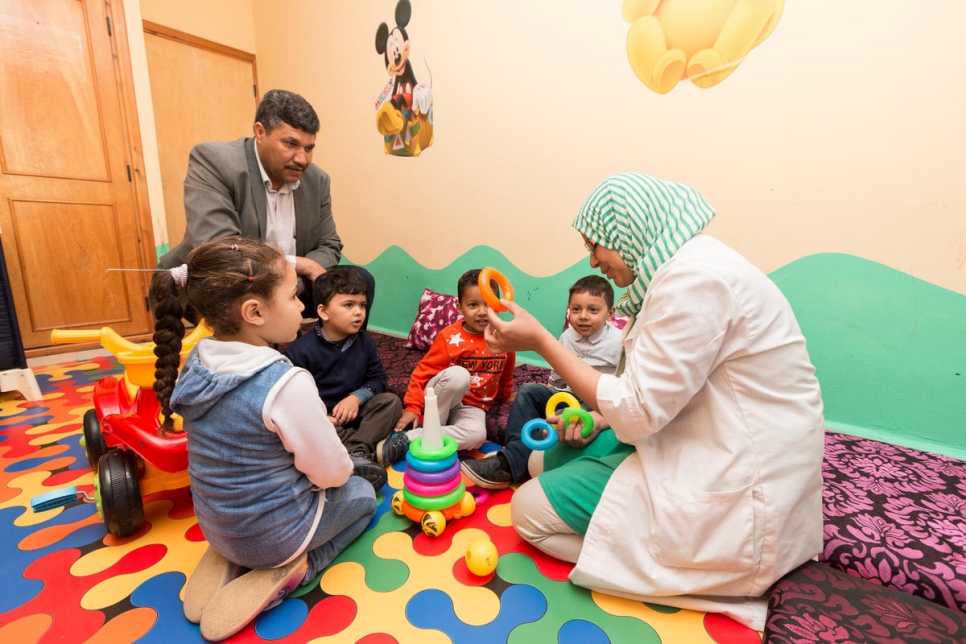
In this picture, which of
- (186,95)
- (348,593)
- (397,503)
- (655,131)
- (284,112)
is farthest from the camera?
(186,95)

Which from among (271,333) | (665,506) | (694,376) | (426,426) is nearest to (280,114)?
(271,333)

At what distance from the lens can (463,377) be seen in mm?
1652

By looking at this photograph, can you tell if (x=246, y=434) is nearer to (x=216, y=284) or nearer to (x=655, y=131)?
(x=216, y=284)

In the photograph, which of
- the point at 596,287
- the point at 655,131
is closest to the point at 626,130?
the point at 655,131

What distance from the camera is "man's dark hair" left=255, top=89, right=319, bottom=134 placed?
5.71 ft

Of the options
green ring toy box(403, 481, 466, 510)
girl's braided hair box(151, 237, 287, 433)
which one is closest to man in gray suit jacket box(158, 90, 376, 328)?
girl's braided hair box(151, 237, 287, 433)

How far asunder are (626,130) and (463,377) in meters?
1.37

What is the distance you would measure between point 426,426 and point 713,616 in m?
0.77

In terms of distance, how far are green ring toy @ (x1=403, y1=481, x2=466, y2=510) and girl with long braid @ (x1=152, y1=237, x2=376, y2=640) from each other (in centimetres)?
25

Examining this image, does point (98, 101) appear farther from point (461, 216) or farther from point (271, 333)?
point (271, 333)

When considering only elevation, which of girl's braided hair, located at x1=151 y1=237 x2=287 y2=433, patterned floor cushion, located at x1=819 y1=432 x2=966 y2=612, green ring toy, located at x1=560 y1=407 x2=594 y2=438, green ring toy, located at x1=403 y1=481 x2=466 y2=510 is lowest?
green ring toy, located at x1=403 y1=481 x2=466 y2=510

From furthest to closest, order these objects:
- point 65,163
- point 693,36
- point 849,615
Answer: point 65,163
point 693,36
point 849,615

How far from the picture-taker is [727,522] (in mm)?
898

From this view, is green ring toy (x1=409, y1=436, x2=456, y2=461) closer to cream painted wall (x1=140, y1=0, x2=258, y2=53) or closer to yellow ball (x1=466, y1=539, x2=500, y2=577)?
yellow ball (x1=466, y1=539, x2=500, y2=577)
